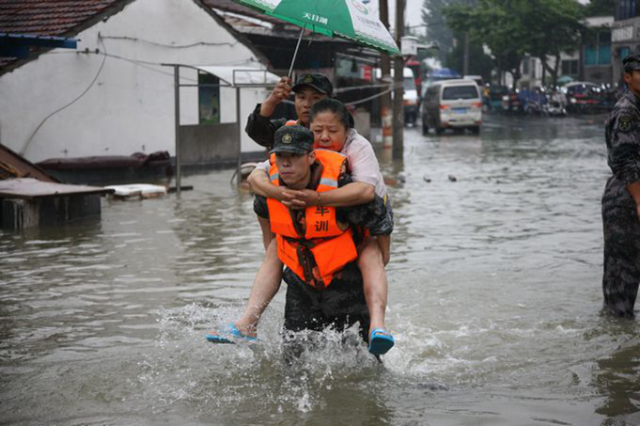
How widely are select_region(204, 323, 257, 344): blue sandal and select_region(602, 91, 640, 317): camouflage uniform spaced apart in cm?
295

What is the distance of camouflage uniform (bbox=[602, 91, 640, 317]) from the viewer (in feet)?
21.9

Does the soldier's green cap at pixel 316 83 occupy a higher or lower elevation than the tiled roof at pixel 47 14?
lower

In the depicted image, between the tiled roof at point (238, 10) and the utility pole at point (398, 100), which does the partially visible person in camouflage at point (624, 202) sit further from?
the tiled roof at point (238, 10)

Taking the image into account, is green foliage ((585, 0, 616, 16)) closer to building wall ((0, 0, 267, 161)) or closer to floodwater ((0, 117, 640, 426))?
building wall ((0, 0, 267, 161))

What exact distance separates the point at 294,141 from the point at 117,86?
15.5 meters

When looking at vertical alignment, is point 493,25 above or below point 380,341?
above

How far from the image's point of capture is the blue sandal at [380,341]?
506cm

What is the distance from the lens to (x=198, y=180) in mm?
19188

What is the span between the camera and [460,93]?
35.5m

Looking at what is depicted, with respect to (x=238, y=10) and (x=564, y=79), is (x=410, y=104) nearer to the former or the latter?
(x=238, y=10)

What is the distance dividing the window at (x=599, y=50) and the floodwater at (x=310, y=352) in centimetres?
5205

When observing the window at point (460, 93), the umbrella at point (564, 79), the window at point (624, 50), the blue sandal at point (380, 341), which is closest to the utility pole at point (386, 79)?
the window at point (460, 93)

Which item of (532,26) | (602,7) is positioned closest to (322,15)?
(532,26)

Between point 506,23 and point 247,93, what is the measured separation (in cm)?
4116
